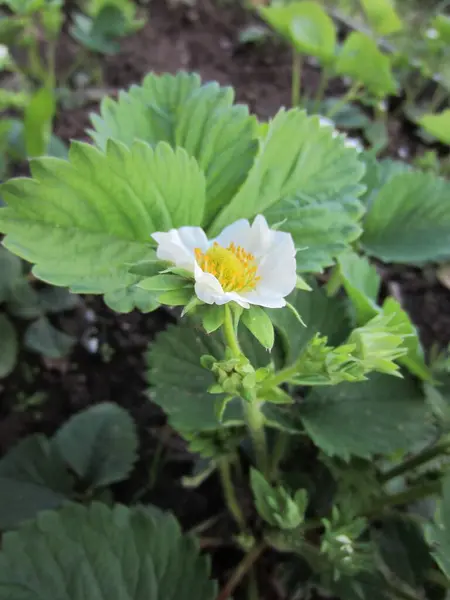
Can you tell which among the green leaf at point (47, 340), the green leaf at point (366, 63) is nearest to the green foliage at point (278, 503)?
the green leaf at point (47, 340)

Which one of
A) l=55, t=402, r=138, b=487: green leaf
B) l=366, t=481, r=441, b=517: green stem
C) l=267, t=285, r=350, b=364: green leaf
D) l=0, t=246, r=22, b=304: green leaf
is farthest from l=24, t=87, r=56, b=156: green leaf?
l=366, t=481, r=441, b=517: green stem

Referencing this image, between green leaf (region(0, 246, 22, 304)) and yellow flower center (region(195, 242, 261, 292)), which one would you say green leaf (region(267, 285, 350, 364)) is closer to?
yellow flower center (region(195, 242, 261, 292))

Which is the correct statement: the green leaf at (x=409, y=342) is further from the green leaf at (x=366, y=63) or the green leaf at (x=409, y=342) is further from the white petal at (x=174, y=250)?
the green leaf at (x=366, y=63)

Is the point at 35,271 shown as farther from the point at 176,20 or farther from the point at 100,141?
the point at 176,20

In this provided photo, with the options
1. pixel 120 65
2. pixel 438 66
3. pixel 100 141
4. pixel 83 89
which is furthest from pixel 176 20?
pixel 100 141

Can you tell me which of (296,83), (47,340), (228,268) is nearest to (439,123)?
(296,83)

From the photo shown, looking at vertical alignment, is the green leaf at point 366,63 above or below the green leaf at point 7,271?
above
